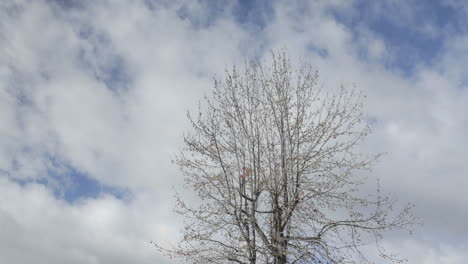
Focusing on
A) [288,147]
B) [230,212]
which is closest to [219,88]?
[288,147]

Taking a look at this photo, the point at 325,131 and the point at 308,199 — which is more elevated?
the point at 325,131

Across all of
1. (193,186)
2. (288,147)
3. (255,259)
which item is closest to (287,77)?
(288,147)

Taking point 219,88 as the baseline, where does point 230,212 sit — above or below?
below

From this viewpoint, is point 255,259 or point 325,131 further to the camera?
point 325,131

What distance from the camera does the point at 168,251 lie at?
13.6 m

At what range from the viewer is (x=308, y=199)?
43.9 ft

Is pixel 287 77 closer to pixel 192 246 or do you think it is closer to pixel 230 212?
pixel 230 212

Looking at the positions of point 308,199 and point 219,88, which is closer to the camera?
point 308,199

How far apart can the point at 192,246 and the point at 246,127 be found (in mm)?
4378

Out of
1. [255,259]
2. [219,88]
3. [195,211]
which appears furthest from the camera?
[219,88]

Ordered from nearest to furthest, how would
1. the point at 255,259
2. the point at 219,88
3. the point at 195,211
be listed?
the point at 255,259, the point at 195,211, the point at 219,88

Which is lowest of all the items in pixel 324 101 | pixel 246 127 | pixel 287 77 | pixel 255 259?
pixel 255 259

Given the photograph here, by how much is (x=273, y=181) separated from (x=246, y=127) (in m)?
2.21

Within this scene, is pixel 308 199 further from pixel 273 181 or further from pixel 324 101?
pixel 324 101
